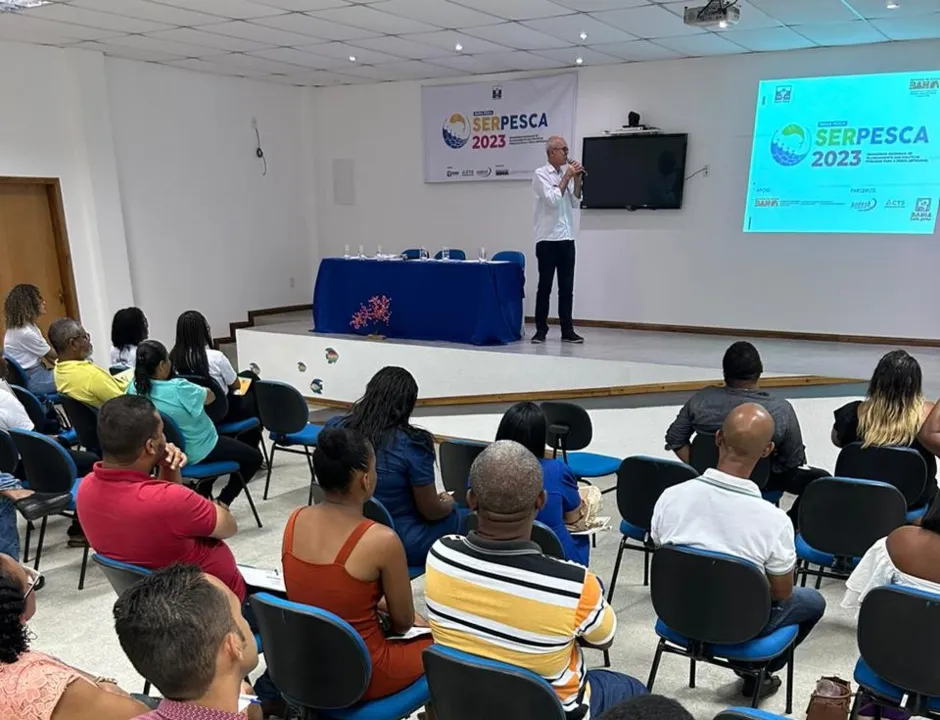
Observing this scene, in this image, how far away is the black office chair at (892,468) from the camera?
3.01m

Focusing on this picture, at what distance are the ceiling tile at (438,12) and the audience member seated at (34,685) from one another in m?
5.13

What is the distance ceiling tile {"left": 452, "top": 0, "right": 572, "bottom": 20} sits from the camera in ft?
17.3

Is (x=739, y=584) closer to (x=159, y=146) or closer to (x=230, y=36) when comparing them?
(x=230, y=36)

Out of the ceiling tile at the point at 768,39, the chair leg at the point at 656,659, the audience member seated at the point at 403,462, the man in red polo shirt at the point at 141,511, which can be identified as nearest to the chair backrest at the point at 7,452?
the man in red polo shirt at the point at 141,511

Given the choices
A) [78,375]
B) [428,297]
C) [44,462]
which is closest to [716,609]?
[44,462]

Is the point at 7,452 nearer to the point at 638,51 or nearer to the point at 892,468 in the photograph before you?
the point at 892,468

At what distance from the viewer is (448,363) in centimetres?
618

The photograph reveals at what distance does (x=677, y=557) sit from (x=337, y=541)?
1038 millimetres

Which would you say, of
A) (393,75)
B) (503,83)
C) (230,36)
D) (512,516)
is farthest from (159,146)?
(512,516)

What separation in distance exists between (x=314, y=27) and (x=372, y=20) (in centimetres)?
60

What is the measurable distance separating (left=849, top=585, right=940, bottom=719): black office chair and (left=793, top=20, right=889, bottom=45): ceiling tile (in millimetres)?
5475

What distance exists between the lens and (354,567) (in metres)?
1.78

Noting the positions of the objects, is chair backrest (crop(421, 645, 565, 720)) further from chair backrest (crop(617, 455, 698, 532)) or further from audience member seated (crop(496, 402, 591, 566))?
chair backrest (crop(617, 455, 698, 532))

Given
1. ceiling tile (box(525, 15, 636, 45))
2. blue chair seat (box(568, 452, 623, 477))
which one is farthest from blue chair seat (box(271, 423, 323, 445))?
ceiling tile (box(525, 15, 636, 45))
